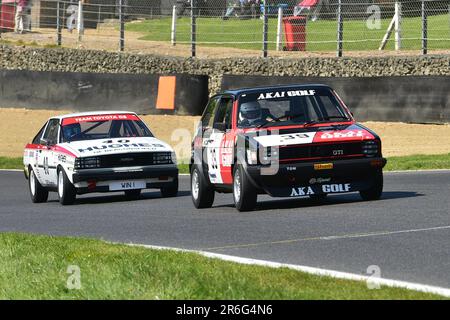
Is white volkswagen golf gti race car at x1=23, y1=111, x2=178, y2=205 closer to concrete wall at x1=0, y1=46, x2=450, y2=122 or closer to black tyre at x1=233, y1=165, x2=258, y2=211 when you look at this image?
black tyre at x1=233, y1=165, x2=258, y2=211

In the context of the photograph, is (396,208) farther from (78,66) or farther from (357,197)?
(78,66)

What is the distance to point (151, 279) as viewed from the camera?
9125 mm

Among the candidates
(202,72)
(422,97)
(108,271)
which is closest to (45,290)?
(108,271)

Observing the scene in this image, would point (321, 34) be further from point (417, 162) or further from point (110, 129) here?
point (110, 129)

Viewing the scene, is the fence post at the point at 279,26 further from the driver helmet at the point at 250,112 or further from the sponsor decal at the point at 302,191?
the sponsor decal at the point at 302,191

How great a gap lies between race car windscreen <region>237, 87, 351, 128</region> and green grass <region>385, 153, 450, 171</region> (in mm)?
6509

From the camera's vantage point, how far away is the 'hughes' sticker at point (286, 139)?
15.0 metres

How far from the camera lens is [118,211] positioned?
17.1 meters

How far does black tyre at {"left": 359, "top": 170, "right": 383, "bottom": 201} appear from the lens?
50.2 ft

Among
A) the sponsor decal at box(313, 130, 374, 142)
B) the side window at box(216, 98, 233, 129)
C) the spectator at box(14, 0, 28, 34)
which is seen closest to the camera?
the sponsor decal at box(313, 130, 374, 142)

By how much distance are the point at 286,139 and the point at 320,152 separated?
0.43 metres

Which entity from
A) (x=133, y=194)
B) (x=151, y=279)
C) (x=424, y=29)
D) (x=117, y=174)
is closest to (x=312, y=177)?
(x=117, y=174)

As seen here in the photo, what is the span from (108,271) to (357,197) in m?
7.23

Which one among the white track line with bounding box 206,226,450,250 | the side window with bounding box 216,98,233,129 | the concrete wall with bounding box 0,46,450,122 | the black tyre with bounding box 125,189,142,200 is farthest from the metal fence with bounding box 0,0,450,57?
the white track line with bounding box 206,226,450,250
